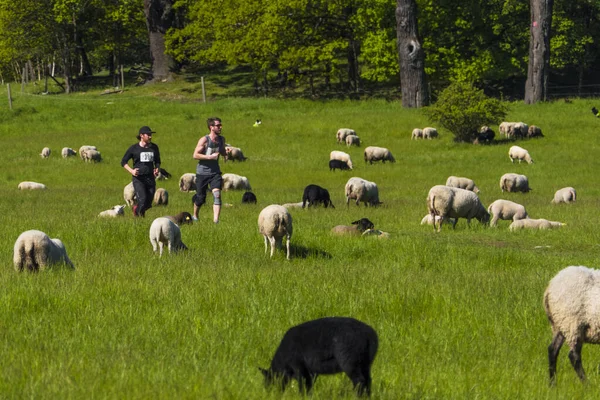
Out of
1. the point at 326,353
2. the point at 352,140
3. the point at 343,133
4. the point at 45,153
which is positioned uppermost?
the point at 326,353

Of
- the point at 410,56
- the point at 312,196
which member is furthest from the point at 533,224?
the point at 410,56

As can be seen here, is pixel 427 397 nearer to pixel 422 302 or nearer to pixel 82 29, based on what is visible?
pixel 422 302

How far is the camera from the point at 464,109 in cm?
3966

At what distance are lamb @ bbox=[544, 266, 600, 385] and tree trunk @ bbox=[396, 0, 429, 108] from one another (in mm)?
41036

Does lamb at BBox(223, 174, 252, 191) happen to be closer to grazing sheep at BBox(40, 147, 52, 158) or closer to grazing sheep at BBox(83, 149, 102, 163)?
grazing sheep at BBox(83, 149, 102, 163)

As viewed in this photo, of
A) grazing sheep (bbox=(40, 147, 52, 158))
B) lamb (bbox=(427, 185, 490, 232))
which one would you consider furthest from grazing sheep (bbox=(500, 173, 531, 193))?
grazing sheep (bbox=(40, 147, 52, 158))

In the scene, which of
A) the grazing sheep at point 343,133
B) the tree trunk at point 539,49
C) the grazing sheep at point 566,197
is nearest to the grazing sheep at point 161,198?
the grazing sheep at point 566,197

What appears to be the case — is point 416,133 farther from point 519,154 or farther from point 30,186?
point 30,186

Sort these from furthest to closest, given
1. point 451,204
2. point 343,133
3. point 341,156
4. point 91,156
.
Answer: point 343,133 < point 91,156 < point 341,156 < point 451,204

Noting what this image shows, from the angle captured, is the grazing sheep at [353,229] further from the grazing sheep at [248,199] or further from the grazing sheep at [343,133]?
the grazing sheep at [343,133]

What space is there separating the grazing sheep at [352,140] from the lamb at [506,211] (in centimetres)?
1807

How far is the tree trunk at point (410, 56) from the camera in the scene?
47.4 metres

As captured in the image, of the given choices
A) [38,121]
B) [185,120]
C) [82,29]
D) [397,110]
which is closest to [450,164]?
[397,110]

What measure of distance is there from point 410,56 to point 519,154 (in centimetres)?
1345
